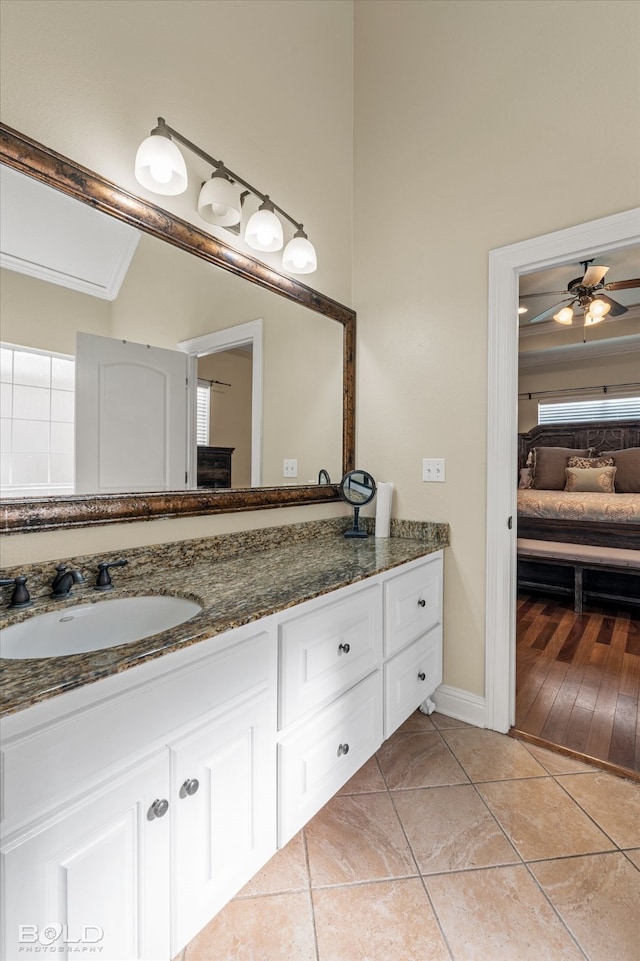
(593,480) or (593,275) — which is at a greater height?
(593,275)

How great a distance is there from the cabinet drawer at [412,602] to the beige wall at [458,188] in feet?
0.41

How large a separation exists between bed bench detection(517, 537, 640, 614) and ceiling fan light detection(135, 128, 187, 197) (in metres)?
3.53

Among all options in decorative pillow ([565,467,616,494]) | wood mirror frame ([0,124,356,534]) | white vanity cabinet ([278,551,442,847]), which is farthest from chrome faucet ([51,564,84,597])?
decorative pillow ([565,467,616,494])

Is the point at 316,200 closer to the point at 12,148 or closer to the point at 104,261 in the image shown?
the point at 104,261

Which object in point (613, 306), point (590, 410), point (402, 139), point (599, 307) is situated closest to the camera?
point (402, 139)

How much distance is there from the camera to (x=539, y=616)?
334 cm

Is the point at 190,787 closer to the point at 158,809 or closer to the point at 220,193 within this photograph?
the point at 158,809

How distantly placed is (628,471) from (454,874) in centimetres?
468

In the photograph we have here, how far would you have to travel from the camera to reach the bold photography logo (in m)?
0.70

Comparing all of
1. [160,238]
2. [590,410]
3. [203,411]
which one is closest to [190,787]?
[203,411]

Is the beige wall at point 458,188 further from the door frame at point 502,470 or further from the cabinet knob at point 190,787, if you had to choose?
the cabinet knob at point 190,787

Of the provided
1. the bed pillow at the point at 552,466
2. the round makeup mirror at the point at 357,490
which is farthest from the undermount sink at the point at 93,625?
the bed pillow at the point at 552,466

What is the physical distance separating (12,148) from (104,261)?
31cm

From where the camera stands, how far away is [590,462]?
490cm
